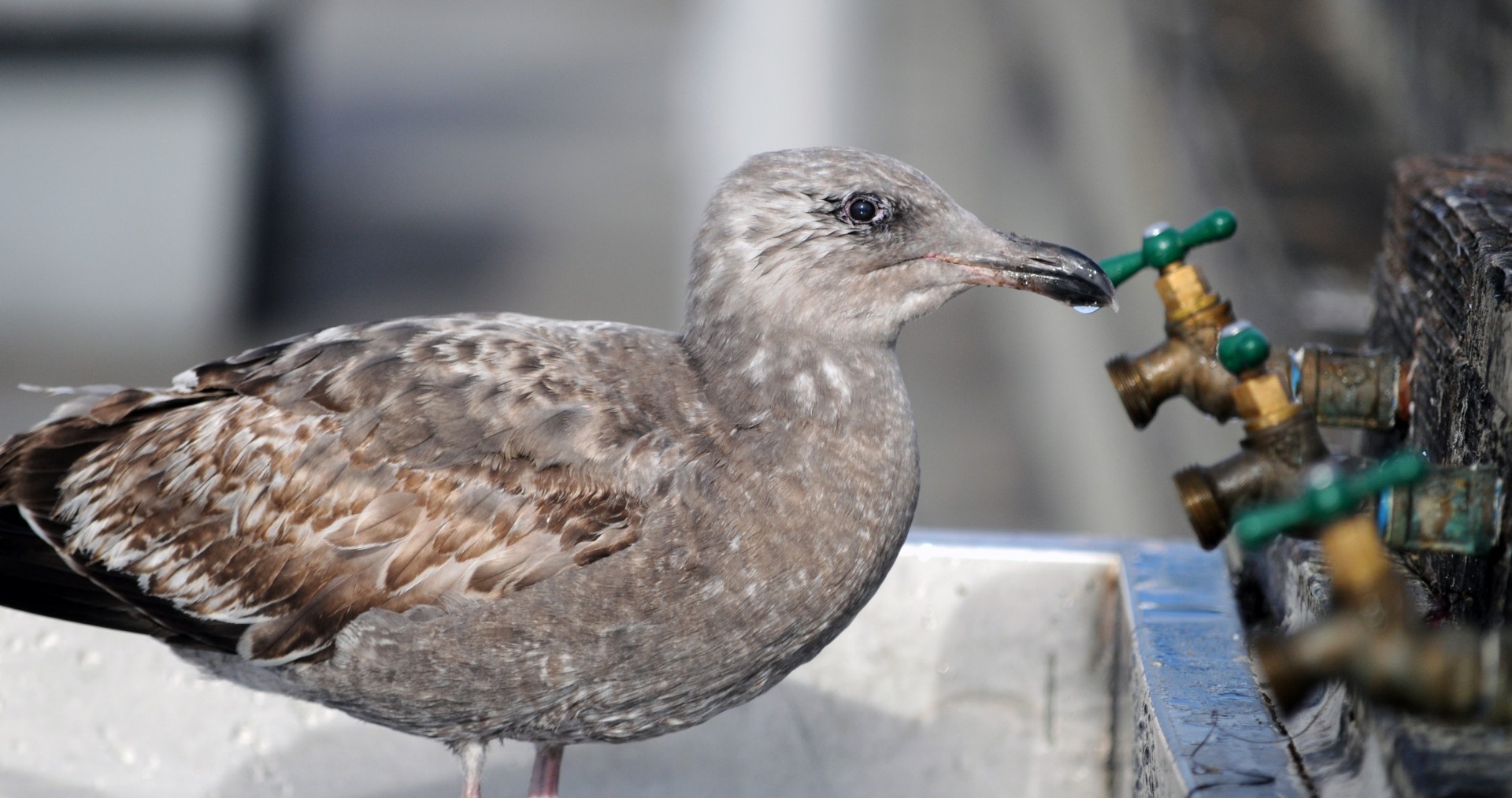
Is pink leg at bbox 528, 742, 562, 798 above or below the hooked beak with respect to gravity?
below

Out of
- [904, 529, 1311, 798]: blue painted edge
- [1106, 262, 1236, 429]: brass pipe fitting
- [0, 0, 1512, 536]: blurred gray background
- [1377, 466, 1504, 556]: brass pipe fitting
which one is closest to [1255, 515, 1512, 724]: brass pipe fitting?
[1377, 466, 1504, 556]: brass pipe fitting

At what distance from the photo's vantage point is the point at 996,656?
319 cm

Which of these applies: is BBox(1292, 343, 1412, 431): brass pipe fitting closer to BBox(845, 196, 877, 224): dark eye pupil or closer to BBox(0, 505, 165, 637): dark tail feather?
BBox(845, 196, 877, 224): dark eye pupil

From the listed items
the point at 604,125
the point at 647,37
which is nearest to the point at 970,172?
the point at 604,125

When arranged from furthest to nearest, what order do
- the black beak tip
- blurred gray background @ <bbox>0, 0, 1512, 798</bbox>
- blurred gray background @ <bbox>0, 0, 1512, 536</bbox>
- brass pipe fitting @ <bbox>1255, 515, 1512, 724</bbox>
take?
blurred gray background @ <bbox>0, 0, 1512, 536</bbox> < blurred gray background @ <bbox>0, 0, 1512, 798</bbox> < the black beak tip < brass pipe fitting @ <bbox>1255, 515, 1512, 724</bbox>

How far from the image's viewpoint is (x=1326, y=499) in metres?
1.82

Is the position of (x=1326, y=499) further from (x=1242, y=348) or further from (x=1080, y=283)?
(x=1080, y=283)

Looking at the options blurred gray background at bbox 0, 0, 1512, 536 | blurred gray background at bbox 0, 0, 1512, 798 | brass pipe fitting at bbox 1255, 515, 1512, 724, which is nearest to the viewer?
brass pipe fitting at bbox 1255, 515, 1512, 724

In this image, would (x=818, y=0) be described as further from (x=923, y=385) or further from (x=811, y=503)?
(x=811, y=503)

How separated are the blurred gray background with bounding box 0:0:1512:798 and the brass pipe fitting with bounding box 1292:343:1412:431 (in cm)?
75

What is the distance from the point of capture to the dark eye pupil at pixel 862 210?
2.93 meters

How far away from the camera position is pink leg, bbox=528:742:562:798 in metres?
3.07

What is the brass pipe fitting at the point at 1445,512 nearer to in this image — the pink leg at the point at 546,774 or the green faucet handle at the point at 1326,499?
the green faucet handle at the point at 1326,499

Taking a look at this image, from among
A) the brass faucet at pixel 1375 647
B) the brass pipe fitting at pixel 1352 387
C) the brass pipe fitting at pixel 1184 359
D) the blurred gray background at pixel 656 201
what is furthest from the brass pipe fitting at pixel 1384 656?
the blurred gray background at pixel 656 201
